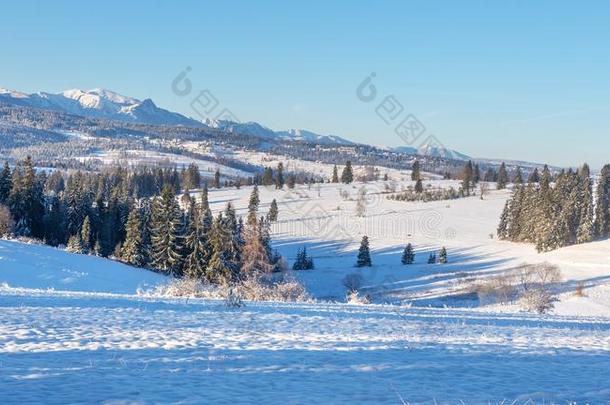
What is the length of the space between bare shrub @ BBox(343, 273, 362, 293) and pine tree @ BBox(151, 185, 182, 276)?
23.8 metres

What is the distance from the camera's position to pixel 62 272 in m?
32.8

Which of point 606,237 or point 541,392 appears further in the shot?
point 606,237

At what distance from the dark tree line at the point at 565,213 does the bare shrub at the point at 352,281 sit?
34.5 m

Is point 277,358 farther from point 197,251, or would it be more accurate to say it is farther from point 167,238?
point 167,238

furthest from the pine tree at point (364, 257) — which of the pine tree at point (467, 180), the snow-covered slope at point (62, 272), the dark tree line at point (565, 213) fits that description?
the pine tree at point (467, 180)

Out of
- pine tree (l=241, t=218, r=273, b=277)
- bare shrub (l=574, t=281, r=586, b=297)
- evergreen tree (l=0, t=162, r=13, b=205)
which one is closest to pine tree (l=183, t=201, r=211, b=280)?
pine tree (l=241, t=218, r=273, b=277)

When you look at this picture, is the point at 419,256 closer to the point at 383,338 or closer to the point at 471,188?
the point at 471,188

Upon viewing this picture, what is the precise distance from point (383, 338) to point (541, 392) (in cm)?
411

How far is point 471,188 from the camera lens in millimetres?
158625

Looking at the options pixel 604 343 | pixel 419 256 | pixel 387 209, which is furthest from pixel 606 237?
pixel 604 343

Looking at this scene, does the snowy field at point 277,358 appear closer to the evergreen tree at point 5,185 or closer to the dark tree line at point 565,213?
the evergreen tree at point 5,185

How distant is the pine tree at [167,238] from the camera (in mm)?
54094

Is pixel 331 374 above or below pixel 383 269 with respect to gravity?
above

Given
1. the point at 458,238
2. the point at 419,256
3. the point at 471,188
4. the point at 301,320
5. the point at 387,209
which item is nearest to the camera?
the point at 301,320
